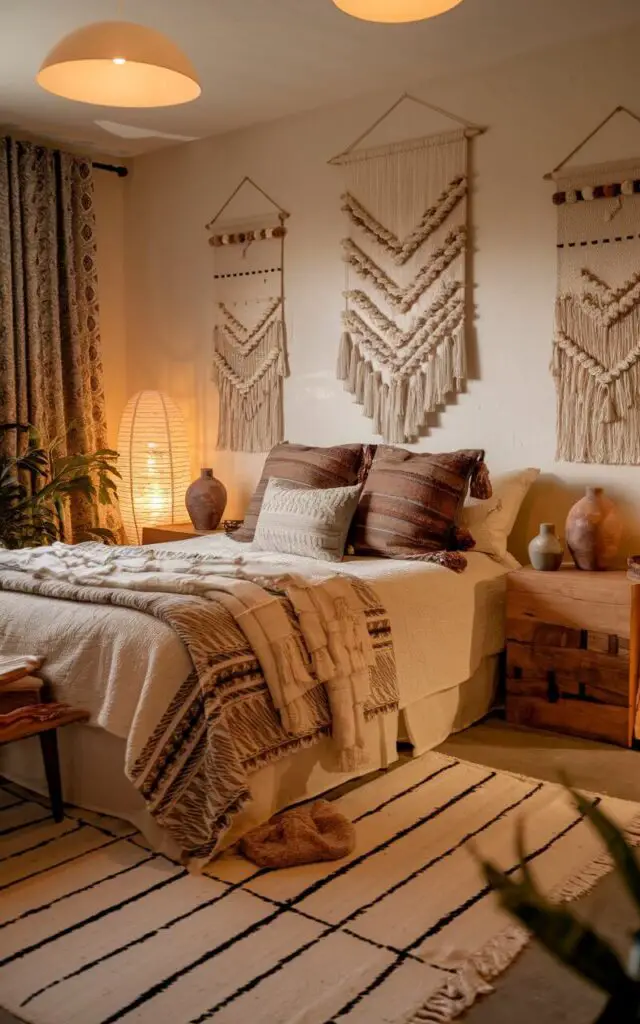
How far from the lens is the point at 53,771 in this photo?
264 cm

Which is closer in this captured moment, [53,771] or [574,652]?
[53,771]

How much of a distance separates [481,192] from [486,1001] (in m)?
3.21

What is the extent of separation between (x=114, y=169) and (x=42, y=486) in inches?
73.9

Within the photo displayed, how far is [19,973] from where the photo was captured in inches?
75.9

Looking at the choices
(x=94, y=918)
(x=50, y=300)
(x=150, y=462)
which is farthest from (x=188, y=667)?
(x=50, y=300)

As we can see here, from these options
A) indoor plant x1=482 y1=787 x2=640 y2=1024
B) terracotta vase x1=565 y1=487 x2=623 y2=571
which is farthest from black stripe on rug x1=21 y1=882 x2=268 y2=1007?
terracotta vase x1=565 y1=487 x2=623 y2=571

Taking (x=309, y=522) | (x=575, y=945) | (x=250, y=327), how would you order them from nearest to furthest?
(x=575, y=945), (x=309, y=522), (x=250, y=327)

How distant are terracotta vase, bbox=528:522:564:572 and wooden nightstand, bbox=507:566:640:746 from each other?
0.15 feet

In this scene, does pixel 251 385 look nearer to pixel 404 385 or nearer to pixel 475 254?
pixel 404 385

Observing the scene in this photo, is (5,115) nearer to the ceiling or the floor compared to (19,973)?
nearer to the ceiling

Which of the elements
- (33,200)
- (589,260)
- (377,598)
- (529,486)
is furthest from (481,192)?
(33,200)

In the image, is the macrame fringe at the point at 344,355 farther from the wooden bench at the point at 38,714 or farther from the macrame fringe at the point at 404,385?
the wooden bench at the point at 38,714

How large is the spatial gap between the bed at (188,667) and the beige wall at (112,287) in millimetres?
2426

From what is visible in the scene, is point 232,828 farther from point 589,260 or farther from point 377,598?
point 589,260
